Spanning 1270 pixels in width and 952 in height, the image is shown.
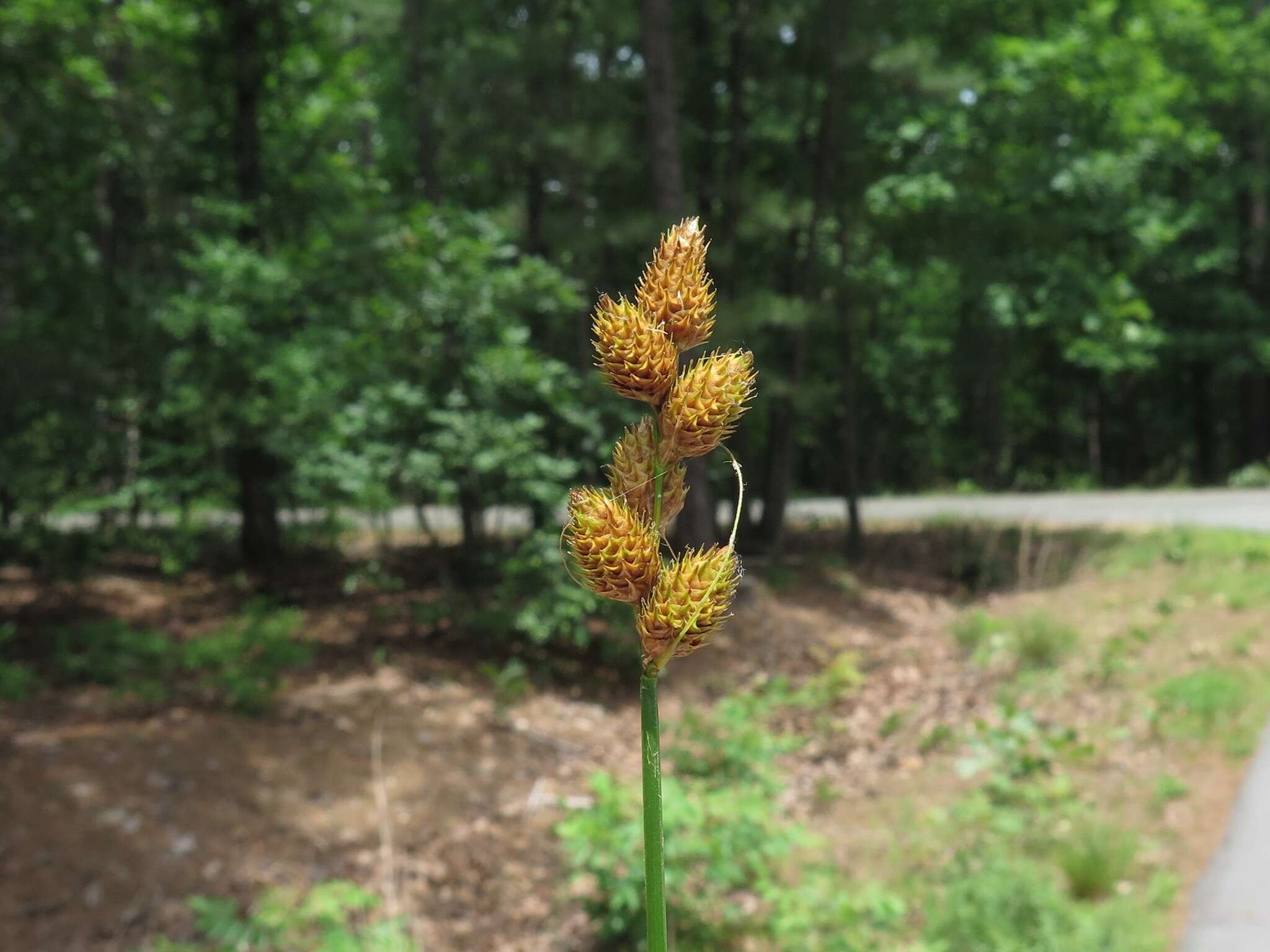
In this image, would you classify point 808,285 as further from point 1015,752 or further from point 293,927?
point 293,927

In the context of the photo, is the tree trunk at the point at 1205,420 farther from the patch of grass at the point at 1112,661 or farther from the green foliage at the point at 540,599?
the green foliage at the point at 540,599

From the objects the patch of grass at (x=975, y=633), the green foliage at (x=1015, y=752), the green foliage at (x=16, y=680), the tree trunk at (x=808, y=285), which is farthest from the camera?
the tree trunk at (x=808, y=285)

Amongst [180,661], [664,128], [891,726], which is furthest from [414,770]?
[664,128]

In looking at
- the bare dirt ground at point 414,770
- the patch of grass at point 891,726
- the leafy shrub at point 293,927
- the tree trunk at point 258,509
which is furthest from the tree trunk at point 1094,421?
the leafy shrub at point 293,927

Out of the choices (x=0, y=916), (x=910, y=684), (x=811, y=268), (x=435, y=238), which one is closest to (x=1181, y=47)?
(x=811, y=268)

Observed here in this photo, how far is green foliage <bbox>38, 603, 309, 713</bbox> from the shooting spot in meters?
7.04

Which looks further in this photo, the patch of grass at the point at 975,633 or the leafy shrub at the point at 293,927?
the patch of grass at the point at 975,633

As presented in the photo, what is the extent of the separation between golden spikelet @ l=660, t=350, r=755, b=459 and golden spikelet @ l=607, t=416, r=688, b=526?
2cm

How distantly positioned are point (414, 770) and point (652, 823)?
20.6ft

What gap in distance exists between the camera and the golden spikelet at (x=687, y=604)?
1.84 ft

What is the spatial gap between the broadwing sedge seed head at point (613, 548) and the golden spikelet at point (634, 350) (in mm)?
66

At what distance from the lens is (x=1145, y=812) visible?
18.6 ft

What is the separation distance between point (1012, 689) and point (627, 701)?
2.91 m

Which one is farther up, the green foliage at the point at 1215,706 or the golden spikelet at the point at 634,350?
the golden spikelet at the point at 634,350
